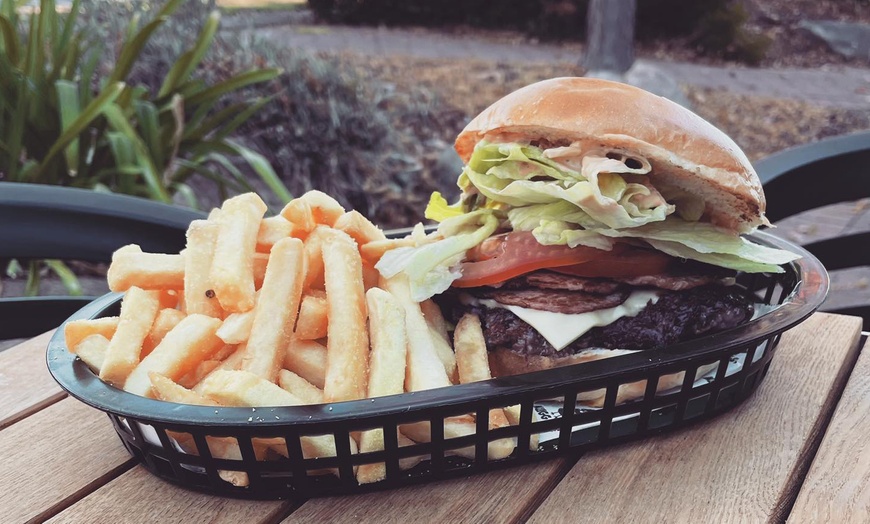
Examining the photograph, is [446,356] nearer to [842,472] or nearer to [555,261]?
[555,261]

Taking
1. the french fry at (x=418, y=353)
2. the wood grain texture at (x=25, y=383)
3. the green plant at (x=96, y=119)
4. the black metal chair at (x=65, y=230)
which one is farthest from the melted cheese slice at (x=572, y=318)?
the green plant at (x=96, y=119)

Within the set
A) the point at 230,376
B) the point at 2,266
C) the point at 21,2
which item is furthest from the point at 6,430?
the point at 21,2

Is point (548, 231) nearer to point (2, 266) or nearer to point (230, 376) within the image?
point (230, 376)

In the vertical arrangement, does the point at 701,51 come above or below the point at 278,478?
below

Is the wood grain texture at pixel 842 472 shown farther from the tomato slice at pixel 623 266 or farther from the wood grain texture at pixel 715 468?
the tomato slice at pixel 623 266

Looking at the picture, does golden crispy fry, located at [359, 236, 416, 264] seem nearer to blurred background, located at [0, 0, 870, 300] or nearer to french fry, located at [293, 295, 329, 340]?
french fry, located at [293, 295, 329, 340]

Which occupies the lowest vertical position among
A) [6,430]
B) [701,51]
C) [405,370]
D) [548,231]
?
[701,51]

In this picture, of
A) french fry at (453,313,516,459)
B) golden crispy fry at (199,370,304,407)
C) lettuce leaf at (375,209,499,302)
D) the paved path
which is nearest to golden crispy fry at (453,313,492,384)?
french fry at (453,313,516,459)
